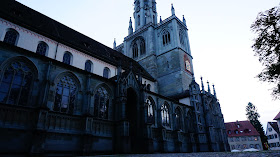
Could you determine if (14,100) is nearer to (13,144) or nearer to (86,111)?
(13,144)

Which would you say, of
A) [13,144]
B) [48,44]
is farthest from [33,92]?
[48,44]

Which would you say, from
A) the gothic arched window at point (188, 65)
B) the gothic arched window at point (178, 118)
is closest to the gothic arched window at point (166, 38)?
the gothic arched window at point (188, 65)

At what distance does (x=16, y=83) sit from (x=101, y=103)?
7.05 metres

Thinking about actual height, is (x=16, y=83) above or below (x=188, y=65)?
below

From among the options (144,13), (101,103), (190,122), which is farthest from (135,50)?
(101,103)

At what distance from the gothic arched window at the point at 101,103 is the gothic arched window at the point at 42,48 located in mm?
7951

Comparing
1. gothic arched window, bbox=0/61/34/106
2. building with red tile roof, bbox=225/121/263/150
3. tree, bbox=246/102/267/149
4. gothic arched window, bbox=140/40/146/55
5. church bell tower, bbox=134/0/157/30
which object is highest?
church bell tower, bbox=134/0/157/30

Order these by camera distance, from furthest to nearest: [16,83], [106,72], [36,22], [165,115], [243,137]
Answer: [243,137]
[106,72]
[165,115]
[36,22]
[16,83]

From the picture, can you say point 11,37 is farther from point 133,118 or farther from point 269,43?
point 269,43

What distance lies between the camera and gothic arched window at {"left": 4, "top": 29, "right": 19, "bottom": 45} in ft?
57.6

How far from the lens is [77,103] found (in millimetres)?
15531

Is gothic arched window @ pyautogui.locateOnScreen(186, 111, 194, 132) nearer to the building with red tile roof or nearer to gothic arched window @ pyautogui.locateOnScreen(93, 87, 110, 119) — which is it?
gothic arched window @ pyautogui.locateOnScreen(93, 87, 110, 119)

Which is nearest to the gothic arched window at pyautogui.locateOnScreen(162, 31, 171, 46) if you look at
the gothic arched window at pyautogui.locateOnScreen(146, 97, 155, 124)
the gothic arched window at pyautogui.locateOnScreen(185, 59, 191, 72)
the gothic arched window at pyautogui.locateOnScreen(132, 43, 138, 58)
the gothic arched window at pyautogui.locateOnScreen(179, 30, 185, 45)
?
the gothic arched window at pyautogui.locateOnScreen(179, 30, 185, 45)

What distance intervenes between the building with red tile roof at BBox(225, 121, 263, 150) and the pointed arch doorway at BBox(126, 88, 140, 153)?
47326mm
